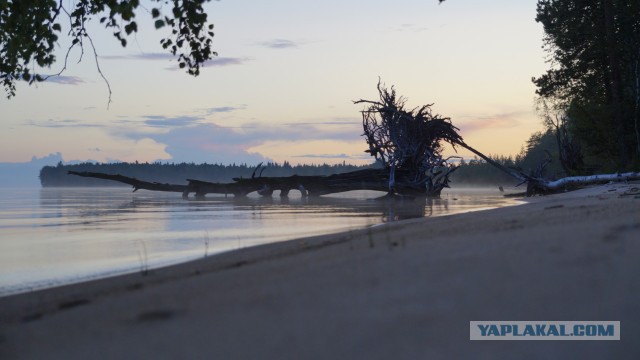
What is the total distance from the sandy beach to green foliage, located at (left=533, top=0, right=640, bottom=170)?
66.1 feet

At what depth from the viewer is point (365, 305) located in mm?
3232

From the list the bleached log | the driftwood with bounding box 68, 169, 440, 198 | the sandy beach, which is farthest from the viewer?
the driftwood with bounding box 68, 169, 440, 198

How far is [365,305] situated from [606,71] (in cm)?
2542

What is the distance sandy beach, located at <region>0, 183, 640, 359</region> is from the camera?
2.75 metres

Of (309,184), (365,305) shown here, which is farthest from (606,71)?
(365,305)

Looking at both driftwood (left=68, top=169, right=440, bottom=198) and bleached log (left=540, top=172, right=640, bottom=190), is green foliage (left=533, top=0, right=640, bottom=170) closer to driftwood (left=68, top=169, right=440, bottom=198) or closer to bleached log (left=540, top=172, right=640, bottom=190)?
bleached log (left=540, top=172, right=640, bottom=190)

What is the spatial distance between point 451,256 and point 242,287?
143 centimetres

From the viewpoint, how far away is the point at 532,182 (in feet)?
75.9

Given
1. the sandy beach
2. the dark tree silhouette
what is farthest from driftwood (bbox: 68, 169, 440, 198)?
the sandy beach

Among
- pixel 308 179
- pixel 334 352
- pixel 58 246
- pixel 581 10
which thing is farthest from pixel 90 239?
pixel 581 10

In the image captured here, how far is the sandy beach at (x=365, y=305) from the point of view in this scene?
275cm

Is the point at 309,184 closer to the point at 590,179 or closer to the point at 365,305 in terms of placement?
the point at 590,179

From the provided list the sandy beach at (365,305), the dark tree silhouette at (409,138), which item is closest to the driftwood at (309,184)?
the dark tree silhouette at (409,138)

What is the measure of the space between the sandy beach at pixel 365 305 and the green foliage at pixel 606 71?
793 inches
